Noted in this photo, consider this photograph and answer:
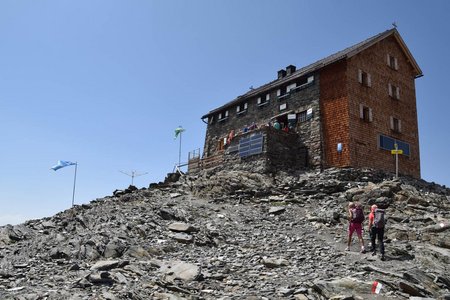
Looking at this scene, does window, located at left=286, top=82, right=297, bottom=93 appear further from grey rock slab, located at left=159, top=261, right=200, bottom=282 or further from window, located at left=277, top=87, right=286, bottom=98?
grey rock slab, located at left=159, top=261, right=200, bottom=282

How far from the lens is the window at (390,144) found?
31141 millimetres

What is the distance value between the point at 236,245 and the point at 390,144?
62.5 feet

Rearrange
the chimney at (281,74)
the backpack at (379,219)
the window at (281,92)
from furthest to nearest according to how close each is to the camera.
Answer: the chimney at (281,74) → the window at (281,92) → the backpack at (379,219)

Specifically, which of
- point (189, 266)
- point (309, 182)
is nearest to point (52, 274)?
point (189, 266)

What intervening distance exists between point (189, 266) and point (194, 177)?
60.9 feet

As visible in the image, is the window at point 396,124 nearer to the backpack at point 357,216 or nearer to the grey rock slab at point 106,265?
the backpack at point 357,216

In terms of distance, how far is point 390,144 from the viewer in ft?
104

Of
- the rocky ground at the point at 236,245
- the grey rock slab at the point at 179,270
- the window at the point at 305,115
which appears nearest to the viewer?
the rocky ground at the point at 236,245

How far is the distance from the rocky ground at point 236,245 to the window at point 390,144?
3296mm

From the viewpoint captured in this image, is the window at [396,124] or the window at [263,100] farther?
the window at [263,100]

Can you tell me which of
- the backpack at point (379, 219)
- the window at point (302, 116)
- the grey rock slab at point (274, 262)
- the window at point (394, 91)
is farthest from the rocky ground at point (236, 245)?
the window at point (394, 91)

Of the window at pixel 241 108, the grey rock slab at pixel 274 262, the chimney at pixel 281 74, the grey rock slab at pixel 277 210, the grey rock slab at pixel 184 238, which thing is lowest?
the grey rock slab at pixel 274 262

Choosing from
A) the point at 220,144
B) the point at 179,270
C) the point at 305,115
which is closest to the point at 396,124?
the point at 305,115

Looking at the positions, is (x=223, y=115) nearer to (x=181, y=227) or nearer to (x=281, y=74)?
(x=281, y=74)
